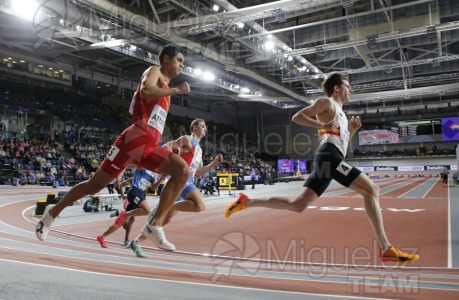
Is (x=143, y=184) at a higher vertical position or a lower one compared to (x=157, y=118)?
lower

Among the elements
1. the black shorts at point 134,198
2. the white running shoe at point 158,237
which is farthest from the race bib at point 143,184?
the white running shoe at point 158,237

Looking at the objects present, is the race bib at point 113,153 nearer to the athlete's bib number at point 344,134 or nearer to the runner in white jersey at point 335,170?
the runner in white jersey at point 335,170

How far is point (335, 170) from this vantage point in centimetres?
370

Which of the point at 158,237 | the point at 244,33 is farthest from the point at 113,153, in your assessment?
the point at 244,33

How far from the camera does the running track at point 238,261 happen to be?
3047 mm

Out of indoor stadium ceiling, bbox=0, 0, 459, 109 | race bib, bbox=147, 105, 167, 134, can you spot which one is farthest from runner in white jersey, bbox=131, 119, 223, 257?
indoor stadium ceiling, bbox=0, 0, 459, 109

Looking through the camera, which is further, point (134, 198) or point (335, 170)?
point (134, 198)

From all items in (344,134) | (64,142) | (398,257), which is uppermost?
(64,142)

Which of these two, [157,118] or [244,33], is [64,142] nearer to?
[244,33]

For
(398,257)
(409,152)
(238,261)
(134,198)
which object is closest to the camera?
(398,257)

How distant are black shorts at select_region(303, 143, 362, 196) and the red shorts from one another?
153 centimetres

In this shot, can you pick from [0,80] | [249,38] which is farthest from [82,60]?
[249,38]

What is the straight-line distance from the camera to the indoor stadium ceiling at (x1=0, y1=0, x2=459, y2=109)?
14016 millimetres

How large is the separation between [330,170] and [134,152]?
1948 mm
